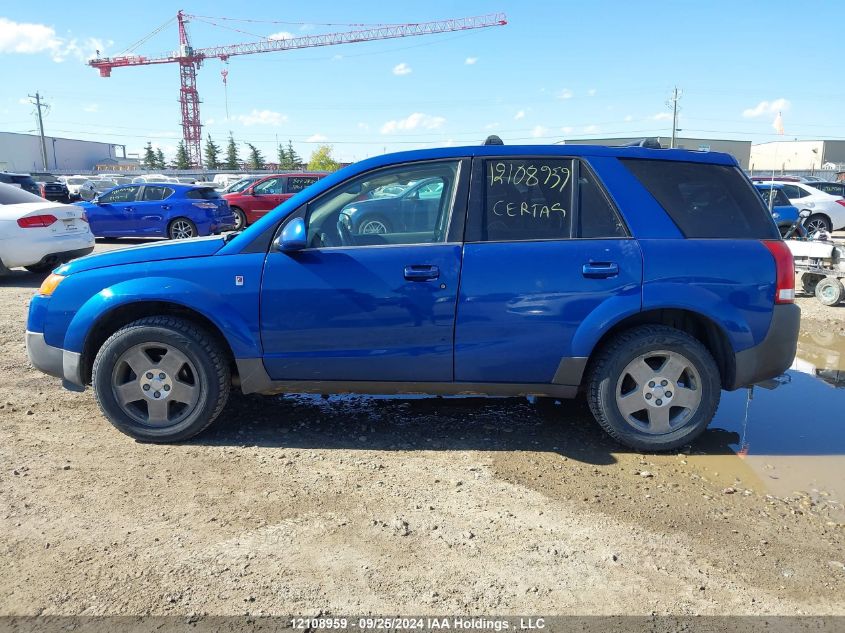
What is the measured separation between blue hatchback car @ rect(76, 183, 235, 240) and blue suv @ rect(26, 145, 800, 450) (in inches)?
452

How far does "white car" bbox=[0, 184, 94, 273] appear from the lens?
891cm

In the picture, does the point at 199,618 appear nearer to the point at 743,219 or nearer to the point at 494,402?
the point at 494,402

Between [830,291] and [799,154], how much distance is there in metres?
101

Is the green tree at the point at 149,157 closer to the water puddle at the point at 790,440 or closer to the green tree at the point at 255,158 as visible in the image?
the green tree at the point at 255,158

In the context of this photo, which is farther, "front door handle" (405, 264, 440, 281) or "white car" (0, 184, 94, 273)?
"white car" (0, 184, 94, 273)

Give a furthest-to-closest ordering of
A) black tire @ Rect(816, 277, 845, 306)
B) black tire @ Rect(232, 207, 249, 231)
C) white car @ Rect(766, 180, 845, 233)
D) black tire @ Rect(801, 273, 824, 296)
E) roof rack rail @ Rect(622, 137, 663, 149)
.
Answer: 1. black tire @ Rect(232, 207, 249, 231)
2. white car @ Rect(766, 180, 845, 233)
3. black tire @ Rect(801, 273, 824, 296)
4. black tire @ Rect(816, 277, 845, 306)
5. roof rack rail @ Rect(622, 137, 663, 149)

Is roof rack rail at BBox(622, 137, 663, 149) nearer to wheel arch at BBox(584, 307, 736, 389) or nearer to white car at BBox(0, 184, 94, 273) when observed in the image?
wheel arch at BBox(584, 307, 736, 389)

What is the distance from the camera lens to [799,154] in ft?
306

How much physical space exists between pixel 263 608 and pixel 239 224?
16.6 metres

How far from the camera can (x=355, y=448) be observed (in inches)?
156

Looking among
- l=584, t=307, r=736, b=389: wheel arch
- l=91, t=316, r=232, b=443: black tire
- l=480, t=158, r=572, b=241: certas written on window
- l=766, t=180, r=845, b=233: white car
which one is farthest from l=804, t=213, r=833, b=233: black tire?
l=91, t=316, r=232, b=443: black tire

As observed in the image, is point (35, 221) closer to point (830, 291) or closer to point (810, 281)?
point (830, 291)

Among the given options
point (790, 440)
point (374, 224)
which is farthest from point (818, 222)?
point (374, 224)

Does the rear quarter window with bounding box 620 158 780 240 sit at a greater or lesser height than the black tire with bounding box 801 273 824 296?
greater
